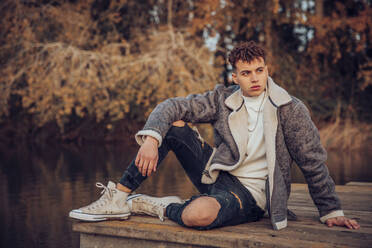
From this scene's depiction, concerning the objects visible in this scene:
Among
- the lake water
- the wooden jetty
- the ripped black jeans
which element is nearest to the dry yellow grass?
the lake water

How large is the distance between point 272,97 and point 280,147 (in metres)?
0.25

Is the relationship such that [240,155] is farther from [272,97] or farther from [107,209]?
[107,209]

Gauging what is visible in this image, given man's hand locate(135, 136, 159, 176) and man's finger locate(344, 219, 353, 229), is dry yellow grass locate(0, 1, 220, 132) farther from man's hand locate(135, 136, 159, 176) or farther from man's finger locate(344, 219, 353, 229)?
man's finger locate(344, 219, 353, 229)

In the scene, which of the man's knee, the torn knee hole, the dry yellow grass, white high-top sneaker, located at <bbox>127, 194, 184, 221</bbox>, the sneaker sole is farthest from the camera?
the dry yellow grass

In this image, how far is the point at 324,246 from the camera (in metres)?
1.99

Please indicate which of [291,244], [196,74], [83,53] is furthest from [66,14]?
[291,244]

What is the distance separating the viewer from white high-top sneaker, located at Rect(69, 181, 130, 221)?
2.46 metres

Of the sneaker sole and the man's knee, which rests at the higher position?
the man's knee

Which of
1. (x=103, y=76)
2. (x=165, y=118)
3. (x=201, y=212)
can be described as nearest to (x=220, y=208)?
(x=201, y=212)

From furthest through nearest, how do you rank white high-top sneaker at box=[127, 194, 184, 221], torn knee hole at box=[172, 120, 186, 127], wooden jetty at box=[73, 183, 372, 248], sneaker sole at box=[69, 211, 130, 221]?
torn knee hole at box=[172, 120, 186, 127] < white high-top sneaker at box=[127, 194, 184, 221] < sneaker sole at box=[69, 211, 130, 221] < wooden jetty at box=[73, 183, 372, 248]

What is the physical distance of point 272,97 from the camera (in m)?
2.39

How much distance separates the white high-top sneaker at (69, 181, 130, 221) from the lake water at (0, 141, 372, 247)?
0.73 meters

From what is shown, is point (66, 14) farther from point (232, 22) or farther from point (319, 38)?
point (319, 38)

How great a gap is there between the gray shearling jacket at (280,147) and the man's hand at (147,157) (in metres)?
0.06
